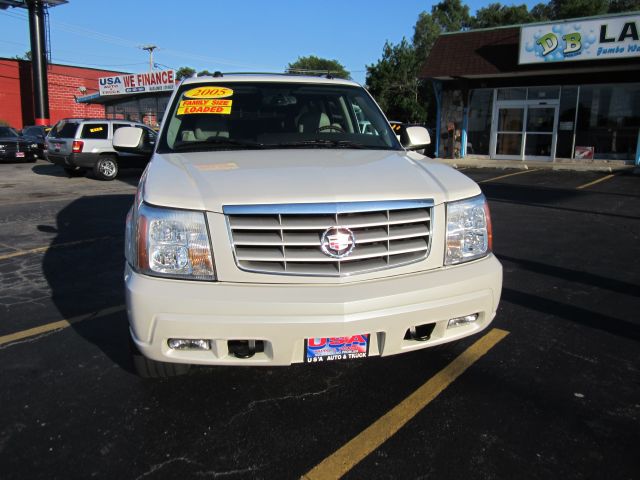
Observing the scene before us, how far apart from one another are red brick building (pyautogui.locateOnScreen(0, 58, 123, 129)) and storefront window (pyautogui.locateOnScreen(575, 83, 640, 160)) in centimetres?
3769

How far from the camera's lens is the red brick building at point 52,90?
127ft

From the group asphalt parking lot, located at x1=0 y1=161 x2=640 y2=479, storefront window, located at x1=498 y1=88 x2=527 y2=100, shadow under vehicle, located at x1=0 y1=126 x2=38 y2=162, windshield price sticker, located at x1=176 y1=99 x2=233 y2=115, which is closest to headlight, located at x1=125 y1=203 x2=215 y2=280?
asphalt parking lot, located at x1=0 y1=161 x2=640 y2=479

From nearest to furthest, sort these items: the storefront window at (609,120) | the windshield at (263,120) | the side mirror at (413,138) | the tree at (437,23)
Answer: the windshield at (263,120) → the side mirror at (413,138) → the storefront window at (609,120) → the tree at (437,23)

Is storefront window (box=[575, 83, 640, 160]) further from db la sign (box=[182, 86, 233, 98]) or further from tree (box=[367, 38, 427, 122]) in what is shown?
tree (box=[367, 38, 427, 122])

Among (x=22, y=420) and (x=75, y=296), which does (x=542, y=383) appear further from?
(x=75, y=296)

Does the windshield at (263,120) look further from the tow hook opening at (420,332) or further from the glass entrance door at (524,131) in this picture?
the glass entrance door at (524,131)

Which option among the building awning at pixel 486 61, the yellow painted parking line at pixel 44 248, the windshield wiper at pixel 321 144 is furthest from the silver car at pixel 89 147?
the windshield wiper at pixel 321 144

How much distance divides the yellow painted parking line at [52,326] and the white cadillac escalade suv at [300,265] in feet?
5.26

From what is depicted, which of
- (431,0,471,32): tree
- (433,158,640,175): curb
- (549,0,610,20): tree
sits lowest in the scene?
(433,158,640,175): curb

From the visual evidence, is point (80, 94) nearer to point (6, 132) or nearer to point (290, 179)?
point (6, 132)

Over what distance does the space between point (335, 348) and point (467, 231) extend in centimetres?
101

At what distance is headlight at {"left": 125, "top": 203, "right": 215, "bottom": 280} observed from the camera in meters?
2.47

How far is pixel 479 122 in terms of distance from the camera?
21.3 m

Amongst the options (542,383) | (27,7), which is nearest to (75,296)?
(542,383)
